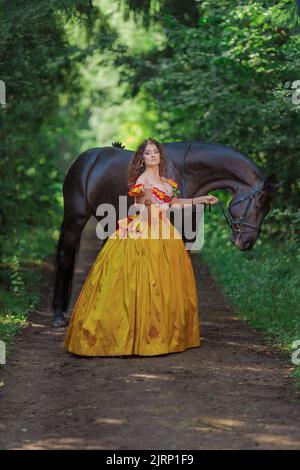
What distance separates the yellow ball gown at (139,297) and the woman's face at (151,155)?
0.24 m

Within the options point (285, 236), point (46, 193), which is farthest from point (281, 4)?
point (46, 193)

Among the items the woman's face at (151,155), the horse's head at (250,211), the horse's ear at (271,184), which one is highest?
the woman's face at (151,155)

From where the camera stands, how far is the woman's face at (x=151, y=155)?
26.1ft

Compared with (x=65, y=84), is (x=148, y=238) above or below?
below

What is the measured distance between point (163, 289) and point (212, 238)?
961cm

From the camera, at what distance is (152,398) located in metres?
6.27

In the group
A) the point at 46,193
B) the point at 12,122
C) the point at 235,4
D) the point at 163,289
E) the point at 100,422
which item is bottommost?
the point at 100,422

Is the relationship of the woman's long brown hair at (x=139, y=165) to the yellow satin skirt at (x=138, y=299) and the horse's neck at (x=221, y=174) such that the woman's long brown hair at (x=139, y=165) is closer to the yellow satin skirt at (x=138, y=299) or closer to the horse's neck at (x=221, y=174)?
the yellow satin skirt at (x=138, y=299)

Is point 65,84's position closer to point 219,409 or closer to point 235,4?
point 235,4

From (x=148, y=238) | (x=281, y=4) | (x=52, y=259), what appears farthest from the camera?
(x=52, y=259)

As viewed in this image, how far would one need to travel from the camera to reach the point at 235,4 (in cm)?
1103

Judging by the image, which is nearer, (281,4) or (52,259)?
(281,4)

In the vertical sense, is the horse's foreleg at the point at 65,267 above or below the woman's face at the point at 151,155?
below

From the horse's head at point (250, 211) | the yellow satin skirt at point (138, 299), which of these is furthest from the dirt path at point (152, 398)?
the horse's head at point (250, 211)
